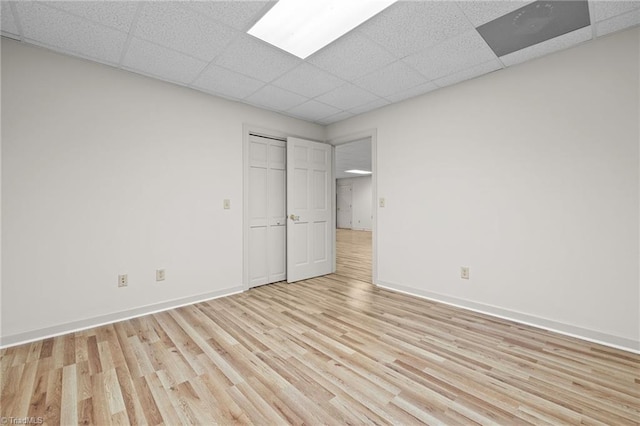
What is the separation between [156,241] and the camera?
2.87 metres

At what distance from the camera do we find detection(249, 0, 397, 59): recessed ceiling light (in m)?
1.83

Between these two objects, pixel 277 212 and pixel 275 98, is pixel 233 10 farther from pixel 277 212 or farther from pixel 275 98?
pixel 277 212

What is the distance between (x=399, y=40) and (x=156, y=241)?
2966 millimetres

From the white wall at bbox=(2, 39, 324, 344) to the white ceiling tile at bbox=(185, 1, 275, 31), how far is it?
1358 millimetres

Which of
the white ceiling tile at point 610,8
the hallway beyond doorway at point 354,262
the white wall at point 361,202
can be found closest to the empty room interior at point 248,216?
the white ceiling tile at point 610,8

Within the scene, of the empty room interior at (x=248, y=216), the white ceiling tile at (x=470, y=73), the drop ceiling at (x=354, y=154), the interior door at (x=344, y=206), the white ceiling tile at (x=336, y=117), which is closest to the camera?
the empty room interior at (x=248, y=216)

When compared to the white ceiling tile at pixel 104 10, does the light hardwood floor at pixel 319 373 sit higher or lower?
lower

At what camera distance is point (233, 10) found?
1856mm

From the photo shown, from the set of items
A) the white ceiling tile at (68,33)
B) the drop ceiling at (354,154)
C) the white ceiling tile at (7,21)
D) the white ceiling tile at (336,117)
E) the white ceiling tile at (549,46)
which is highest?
the drop ceiling at (354,154)

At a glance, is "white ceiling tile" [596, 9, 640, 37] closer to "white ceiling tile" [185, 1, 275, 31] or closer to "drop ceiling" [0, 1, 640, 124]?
"drop ceiling" [0, 1, 640, 124]

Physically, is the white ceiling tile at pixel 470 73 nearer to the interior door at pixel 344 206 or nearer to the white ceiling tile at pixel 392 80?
the white ceiling tile at pixel 392 80

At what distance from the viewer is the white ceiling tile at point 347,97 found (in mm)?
3099

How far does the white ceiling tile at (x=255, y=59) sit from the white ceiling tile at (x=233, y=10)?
0.60 feet

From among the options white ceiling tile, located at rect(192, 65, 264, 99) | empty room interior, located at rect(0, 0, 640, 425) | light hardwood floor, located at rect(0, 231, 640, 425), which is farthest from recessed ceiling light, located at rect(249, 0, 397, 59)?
light hardwood floor, located at rect(0, 231, 640, 425)
